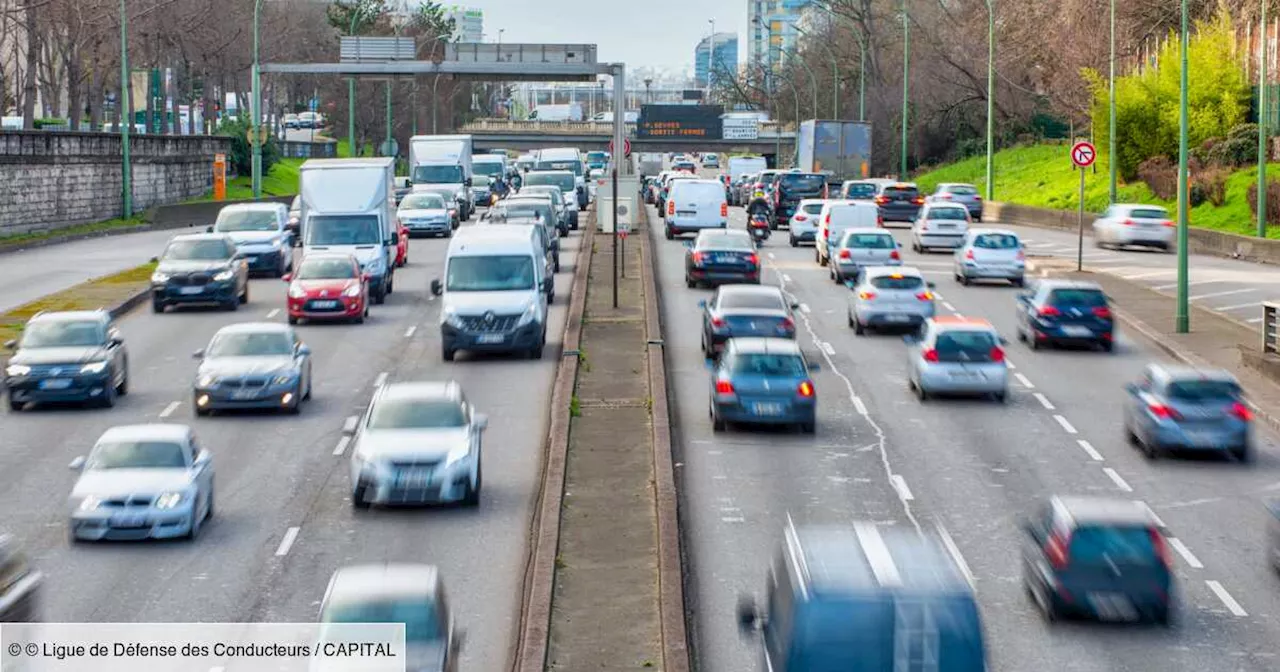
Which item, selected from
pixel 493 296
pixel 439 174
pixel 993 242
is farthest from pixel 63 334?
pixel 439 174

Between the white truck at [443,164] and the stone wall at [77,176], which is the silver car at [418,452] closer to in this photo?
the stone wall at [77,176]

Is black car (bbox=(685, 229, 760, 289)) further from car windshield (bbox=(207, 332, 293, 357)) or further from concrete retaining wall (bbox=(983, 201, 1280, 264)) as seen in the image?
car windshield (bbox=(207, 332, 293, 357))

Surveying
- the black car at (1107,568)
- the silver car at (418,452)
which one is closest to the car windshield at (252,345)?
the silver car at (418,452)

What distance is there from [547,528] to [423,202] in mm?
44259

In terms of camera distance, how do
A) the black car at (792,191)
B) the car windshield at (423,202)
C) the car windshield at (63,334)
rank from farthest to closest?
1. the black car at (792,191)
2. the car windshield at (423,202)
3. the car windshield at (63,334)

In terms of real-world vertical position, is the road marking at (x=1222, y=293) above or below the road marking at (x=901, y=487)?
above

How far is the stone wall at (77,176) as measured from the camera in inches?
2494

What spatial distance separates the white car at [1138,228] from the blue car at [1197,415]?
3244 cm

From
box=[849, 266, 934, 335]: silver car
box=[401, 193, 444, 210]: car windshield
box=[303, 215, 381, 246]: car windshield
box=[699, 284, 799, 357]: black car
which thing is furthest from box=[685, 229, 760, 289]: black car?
box=[401, 193, 444, 210]: car windshield

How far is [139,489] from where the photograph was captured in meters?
21.6

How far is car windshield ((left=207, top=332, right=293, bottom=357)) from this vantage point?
3022 cm

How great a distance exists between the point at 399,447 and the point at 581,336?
14886 mm

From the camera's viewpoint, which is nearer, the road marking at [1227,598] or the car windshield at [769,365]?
the road marking at [1227,598]

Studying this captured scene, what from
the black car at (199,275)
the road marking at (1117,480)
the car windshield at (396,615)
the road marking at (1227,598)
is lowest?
the road marking at (1227,598)
